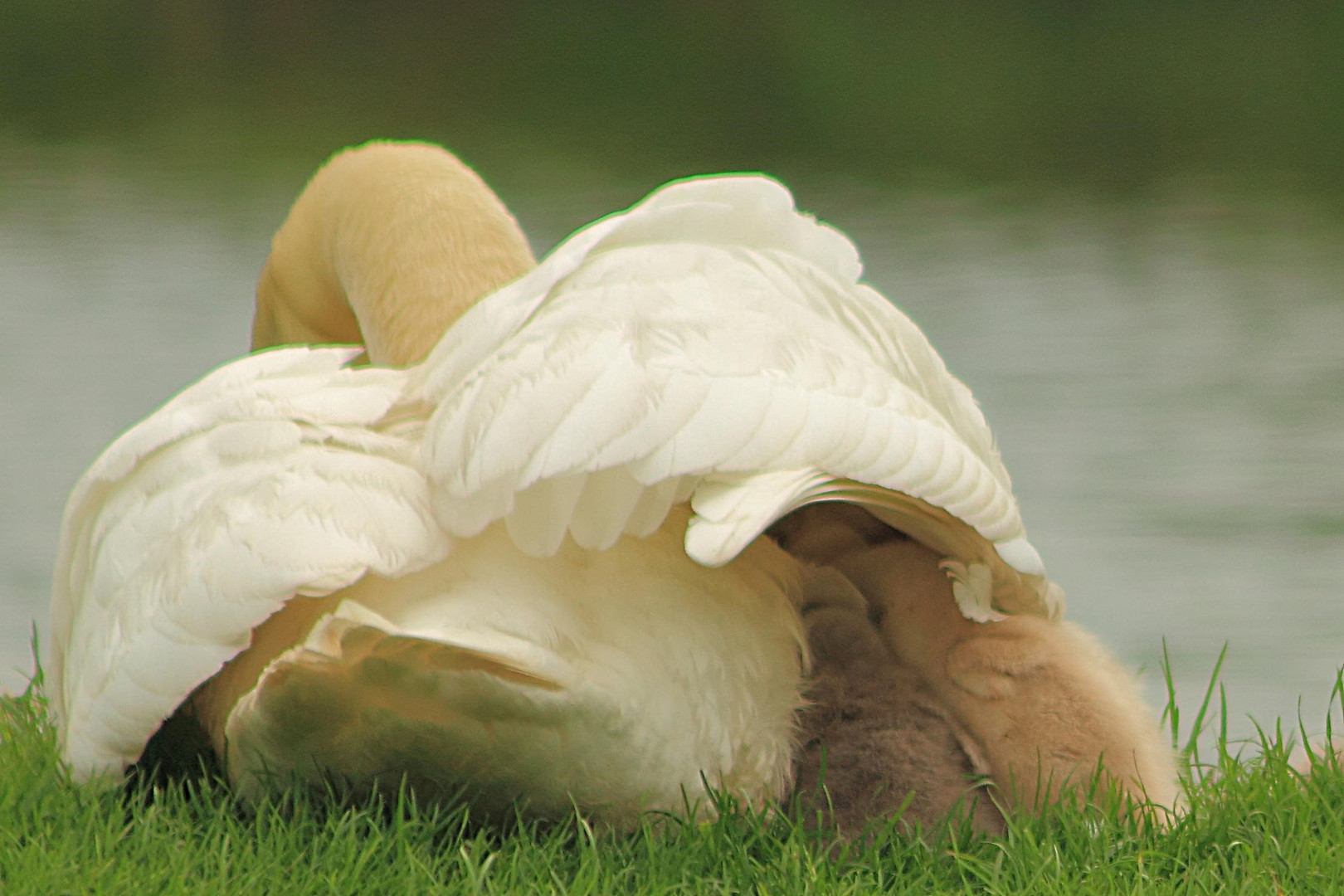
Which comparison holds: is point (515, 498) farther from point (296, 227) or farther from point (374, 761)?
point (296, 227)

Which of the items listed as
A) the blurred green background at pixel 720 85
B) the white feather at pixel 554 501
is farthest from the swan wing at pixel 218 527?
the blurred green background at pixel 720 85

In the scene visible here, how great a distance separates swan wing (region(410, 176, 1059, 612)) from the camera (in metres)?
1.58

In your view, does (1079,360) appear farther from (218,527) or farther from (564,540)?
(218,527)

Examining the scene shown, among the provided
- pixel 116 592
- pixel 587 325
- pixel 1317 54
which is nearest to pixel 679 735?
pixel 587 325

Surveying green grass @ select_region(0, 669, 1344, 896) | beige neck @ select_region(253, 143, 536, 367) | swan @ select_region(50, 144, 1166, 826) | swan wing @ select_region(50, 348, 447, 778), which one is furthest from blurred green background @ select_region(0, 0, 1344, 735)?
swan wing @ select_region(50, 348, 447, 778)

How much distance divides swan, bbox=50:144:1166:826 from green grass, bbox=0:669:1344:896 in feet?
0.14

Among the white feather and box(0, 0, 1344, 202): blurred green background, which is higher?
box(0, 0, 1344, 202): blurred green background

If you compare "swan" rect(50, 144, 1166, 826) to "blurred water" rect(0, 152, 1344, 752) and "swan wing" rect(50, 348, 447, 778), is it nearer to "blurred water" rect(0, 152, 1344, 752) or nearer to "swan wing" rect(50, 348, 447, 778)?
"swan wing" rect(50, 348, 447, 778)

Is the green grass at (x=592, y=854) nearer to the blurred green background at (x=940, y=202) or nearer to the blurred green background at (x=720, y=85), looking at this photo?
the blurred green background at (x=940, y=202)

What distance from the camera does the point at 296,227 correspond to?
10.3 feet

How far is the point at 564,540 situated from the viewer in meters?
1.74

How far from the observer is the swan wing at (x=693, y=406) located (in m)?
1.58

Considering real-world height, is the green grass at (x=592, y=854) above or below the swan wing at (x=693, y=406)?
below

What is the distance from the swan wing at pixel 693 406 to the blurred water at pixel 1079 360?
56.5 inches
